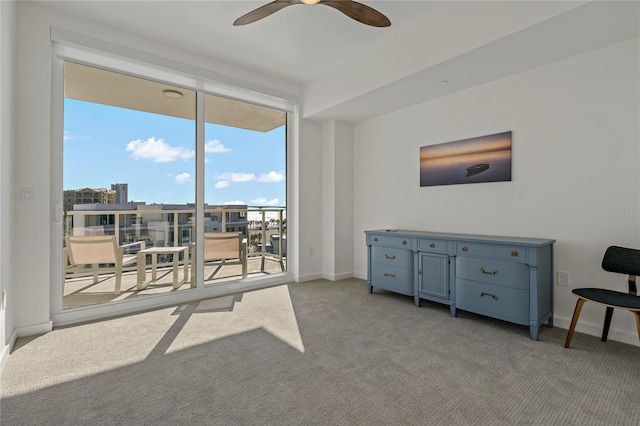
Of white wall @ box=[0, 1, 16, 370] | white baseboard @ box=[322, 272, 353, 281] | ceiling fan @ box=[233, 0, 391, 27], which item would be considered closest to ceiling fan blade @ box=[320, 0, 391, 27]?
ceiling fan @ box=[233, 0, 391, 27]

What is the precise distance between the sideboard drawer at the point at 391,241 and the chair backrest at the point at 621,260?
62.4 inches

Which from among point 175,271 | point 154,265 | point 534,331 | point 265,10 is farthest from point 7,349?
point 534,331

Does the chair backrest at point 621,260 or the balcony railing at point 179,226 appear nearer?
the chair backrest at point 621,260

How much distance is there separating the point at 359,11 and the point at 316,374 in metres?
2.53

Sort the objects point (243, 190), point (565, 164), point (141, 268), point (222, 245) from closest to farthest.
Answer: point (565, 164) → point (141, 268) → point (222, 245) → point (243, 190)

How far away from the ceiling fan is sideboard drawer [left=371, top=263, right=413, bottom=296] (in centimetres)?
246

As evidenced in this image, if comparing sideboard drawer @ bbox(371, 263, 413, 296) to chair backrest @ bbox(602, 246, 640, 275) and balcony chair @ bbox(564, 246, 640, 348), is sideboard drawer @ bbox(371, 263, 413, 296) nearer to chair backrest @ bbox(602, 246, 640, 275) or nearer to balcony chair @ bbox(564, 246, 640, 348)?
balcony chair @ bbox(564, 246, 640, 348)

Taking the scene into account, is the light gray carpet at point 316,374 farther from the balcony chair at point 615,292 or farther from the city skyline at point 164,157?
the city skyline at point 164,157

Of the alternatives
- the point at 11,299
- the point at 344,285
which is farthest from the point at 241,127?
the point at 11,299

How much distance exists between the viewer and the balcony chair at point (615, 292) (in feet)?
6.81

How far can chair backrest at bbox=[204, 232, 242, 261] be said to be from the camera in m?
3.75

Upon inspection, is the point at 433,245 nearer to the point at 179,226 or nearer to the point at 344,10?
the point at 344,10

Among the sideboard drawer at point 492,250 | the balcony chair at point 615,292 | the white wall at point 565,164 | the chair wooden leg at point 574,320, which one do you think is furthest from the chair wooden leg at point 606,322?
the sideboard drawer at point 492,250

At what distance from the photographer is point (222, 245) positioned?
12.8 ft
